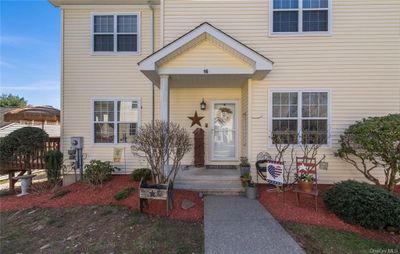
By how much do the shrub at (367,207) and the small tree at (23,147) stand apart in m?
9.25

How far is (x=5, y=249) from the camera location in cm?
424

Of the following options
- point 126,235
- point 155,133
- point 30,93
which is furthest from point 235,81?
point 30,93

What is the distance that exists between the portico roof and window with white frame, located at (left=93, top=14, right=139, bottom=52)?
304 cm

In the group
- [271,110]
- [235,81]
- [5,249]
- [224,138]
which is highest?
[235,81]

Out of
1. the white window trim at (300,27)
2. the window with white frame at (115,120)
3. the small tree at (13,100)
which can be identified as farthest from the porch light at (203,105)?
the small tree at (13,100)

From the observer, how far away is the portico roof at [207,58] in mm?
6574

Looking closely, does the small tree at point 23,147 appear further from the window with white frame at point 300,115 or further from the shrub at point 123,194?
the window with white frame at point 300,115

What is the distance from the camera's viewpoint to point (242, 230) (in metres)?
4.41

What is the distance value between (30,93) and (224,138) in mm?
50697

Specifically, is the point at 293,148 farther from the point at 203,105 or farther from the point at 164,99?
the point at 164,99

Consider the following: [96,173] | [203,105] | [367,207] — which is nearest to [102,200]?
[96,173]

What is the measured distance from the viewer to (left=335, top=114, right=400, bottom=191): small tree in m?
6.02

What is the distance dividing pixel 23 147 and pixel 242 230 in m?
7.89

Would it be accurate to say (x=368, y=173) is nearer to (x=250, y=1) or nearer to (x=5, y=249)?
(x=250, y=1)
